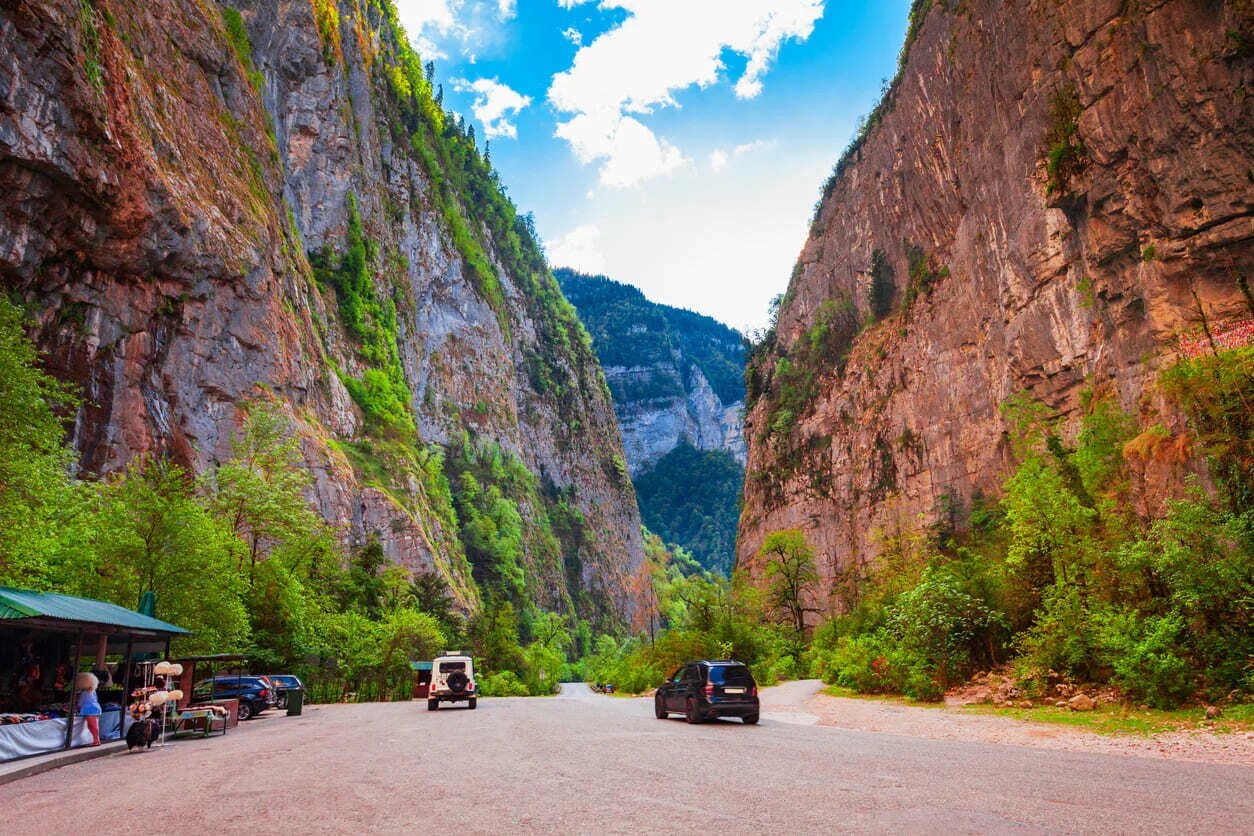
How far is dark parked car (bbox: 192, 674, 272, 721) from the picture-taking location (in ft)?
79.7

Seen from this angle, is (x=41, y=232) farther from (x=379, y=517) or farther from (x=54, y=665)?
(x=379, y=517)

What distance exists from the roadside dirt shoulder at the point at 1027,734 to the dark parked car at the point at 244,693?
18.1 metres

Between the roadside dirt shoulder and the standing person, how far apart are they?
15.0m

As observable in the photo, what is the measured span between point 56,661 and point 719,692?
53.9 ft

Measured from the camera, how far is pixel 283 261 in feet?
158

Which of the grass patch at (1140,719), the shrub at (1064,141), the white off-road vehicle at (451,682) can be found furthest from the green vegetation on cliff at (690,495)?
the grass patch at (1140,719)

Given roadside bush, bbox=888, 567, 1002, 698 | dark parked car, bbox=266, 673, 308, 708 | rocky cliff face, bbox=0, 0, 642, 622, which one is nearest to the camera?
roadside bush, bbox=888, 567, 1002, 698

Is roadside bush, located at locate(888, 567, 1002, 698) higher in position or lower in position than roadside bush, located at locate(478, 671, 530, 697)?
higher

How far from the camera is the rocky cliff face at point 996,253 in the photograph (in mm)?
25406

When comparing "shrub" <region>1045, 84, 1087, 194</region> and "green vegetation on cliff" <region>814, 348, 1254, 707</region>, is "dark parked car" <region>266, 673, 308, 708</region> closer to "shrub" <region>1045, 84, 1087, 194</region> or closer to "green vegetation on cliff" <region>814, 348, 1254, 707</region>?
"green vegetation on cliff" <region>814, 348, 1254, 707</region>

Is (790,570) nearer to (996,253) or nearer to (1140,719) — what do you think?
(996,253)

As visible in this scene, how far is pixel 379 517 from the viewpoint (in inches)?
2005

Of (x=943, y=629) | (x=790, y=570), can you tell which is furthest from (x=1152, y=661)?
(x=790, y=570)

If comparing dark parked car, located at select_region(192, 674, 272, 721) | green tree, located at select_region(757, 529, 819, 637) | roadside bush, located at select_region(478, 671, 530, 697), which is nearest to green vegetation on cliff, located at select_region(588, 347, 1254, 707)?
green tree, located at select_region(757, 529, 819, 637)
